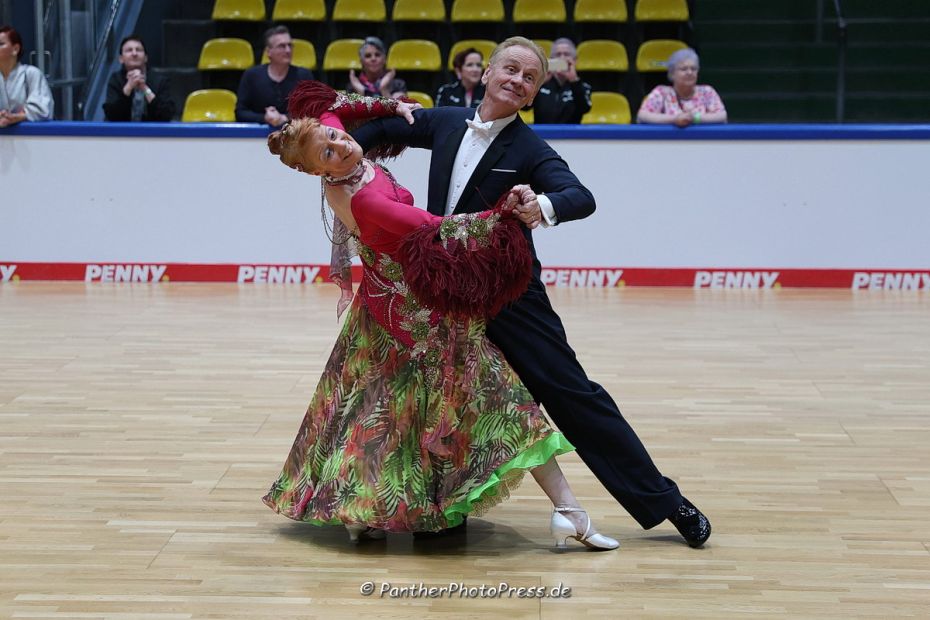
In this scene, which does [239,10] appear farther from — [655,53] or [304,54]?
[655,53]

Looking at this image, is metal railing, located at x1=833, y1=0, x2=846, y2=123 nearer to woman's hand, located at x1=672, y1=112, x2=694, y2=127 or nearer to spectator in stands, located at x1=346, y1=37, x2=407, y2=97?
woman's hand, located at x1=672, y1=112, x2=694, y2=127

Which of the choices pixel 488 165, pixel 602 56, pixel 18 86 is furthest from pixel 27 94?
pixel 488 165

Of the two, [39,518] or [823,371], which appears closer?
[39,518]

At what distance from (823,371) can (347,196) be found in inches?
132

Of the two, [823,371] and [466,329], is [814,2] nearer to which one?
[823,371]

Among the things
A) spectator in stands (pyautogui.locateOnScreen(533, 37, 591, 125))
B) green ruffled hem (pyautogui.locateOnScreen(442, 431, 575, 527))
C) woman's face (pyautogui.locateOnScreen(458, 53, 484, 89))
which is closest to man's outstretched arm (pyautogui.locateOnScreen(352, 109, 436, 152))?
green ruffled hem (pyautogui.locateOnScreen(442, 431, 575, 527))

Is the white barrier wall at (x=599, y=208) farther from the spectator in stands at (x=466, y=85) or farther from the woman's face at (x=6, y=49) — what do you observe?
the woman's face at (x=6, y=49)

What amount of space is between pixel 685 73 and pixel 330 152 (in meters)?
5.50

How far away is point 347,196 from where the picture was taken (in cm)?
353

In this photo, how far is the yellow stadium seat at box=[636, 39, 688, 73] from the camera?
10617mm

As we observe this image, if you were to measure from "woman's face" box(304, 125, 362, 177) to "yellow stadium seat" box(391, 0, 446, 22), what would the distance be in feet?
25.6

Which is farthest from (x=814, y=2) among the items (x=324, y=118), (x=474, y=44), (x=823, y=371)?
(x=324, y=118)

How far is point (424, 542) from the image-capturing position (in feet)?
12.4

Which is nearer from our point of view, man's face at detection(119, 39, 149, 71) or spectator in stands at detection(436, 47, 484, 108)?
spectator in stands at detection(436, 47, 484, 108)
